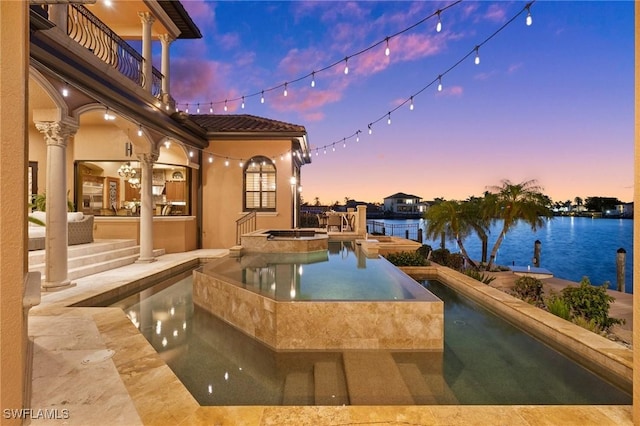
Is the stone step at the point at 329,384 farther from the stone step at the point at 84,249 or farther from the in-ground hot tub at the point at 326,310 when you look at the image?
the stone step at the point at 84,249

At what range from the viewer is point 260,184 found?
496 inches

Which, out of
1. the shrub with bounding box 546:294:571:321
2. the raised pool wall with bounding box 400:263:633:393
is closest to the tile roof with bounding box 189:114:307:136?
the raised pool wall with bounding box 400:263:633:393

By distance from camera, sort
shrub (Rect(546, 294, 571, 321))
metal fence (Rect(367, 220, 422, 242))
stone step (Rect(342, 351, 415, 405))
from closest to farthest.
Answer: stone step (Rect(342, 351, 415, 405)), shrub (Rect(546, 294, 571, 321)), metal fence (Rect(367, 220, 422, 242))

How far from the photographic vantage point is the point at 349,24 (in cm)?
1385

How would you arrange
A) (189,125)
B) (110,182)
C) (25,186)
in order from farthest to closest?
(110,182) → (189,125) → (25,186)

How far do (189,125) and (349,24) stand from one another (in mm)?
8791

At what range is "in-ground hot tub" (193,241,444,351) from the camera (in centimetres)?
414

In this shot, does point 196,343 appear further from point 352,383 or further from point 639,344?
point 639,344

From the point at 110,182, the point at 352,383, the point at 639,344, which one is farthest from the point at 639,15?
the point at 110,182

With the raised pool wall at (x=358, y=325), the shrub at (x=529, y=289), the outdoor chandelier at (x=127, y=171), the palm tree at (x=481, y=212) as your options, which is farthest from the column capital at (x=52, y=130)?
the palm tree at (x=481, y=212)

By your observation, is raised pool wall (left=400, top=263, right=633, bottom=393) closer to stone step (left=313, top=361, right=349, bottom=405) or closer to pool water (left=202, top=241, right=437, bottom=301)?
pool water (left=202, top=241, right=437, bottom=301)

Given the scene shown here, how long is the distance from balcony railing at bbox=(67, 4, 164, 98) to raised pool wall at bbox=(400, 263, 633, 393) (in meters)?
10.2

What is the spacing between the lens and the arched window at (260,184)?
1259cm

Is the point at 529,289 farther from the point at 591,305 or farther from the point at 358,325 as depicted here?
the point at 358,325
